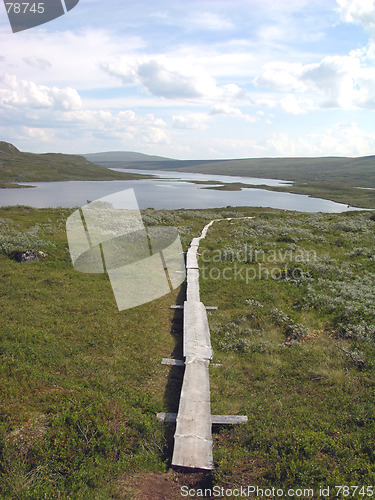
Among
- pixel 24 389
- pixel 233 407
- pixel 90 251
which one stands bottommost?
pixel 233 407

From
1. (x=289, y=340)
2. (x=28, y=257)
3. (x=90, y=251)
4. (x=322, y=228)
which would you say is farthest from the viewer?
(x=322, y=228)

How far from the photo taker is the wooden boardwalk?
7.52m

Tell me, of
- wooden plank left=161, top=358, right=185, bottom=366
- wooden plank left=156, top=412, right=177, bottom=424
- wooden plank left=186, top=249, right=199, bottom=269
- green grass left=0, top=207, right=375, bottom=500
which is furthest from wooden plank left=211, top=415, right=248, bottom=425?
wooden plank left=186, top=249, right=199, bottom=269

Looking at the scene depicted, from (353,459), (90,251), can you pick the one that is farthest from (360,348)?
(90,251)

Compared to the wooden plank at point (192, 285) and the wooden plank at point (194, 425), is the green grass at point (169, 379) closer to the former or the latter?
the wooden plank at point (194, 425)

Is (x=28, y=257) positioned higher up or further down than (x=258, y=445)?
higher up

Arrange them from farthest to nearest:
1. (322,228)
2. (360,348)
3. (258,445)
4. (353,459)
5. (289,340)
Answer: (322,228)
(289,340)
(360,348)
(258,445)
(353,459)

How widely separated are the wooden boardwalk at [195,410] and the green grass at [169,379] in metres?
0.31

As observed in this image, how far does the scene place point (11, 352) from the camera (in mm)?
11172

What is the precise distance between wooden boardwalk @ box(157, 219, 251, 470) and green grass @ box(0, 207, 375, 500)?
0.31 m

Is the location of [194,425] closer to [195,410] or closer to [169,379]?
[195,410]

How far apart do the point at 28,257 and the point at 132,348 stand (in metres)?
12.5

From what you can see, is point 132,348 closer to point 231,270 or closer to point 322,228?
point 231,270

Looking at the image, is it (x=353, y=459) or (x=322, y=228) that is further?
(x=322, y=228)
